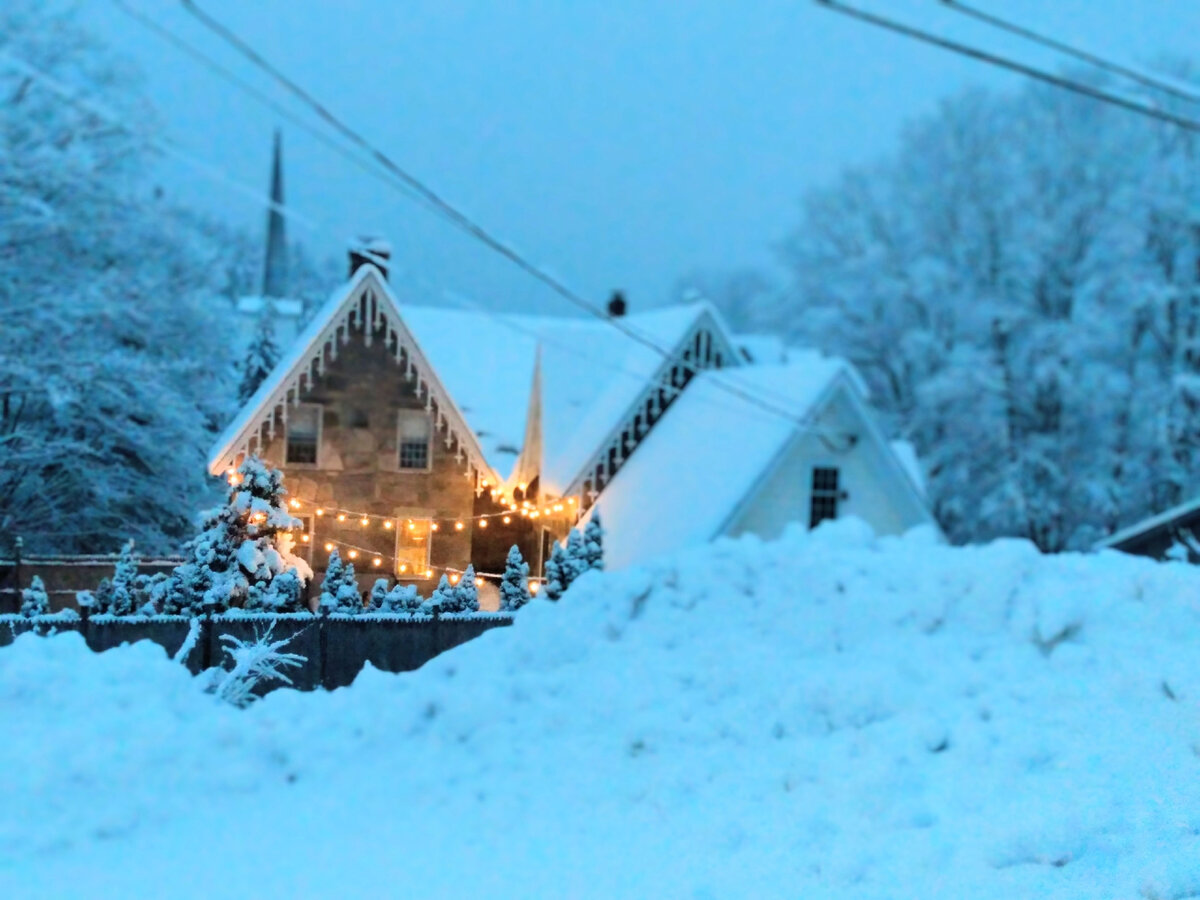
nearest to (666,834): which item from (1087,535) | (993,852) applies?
(993,852)

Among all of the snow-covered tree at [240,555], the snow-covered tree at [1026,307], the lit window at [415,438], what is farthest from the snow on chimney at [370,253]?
the snow-covered tree at [1026,307]

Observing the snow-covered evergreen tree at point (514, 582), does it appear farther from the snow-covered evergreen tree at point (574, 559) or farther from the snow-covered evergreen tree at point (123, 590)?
the snow-covered evergreen tree at point (123, 590)

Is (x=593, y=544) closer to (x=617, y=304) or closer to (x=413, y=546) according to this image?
(x=413, y=546)

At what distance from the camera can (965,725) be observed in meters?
6.07

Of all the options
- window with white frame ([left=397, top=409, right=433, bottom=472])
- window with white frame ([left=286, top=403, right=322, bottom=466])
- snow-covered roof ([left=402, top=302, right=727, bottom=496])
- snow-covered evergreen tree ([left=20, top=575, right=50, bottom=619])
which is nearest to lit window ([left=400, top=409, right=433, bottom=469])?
window with white frame ([left=397, top=409, right=433, bottom=472])

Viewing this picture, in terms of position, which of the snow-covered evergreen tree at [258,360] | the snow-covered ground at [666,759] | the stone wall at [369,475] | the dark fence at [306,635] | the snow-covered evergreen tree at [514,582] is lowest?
the snow-covered ground at [666,759]

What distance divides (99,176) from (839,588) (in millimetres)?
6762

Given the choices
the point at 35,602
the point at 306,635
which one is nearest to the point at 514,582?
the point at 306,635

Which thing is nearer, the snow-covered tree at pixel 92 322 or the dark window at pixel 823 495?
the snow-covered tree at pixel 92 322

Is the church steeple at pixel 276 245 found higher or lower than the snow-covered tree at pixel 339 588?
higher

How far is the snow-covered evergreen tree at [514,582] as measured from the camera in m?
5.57

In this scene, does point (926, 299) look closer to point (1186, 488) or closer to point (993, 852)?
point (1186, 488)

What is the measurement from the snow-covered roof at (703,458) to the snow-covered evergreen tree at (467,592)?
1.40 m

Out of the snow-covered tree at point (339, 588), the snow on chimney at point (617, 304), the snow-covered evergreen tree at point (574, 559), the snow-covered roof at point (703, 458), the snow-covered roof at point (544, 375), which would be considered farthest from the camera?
the snow on chimney at point (617, 304)
